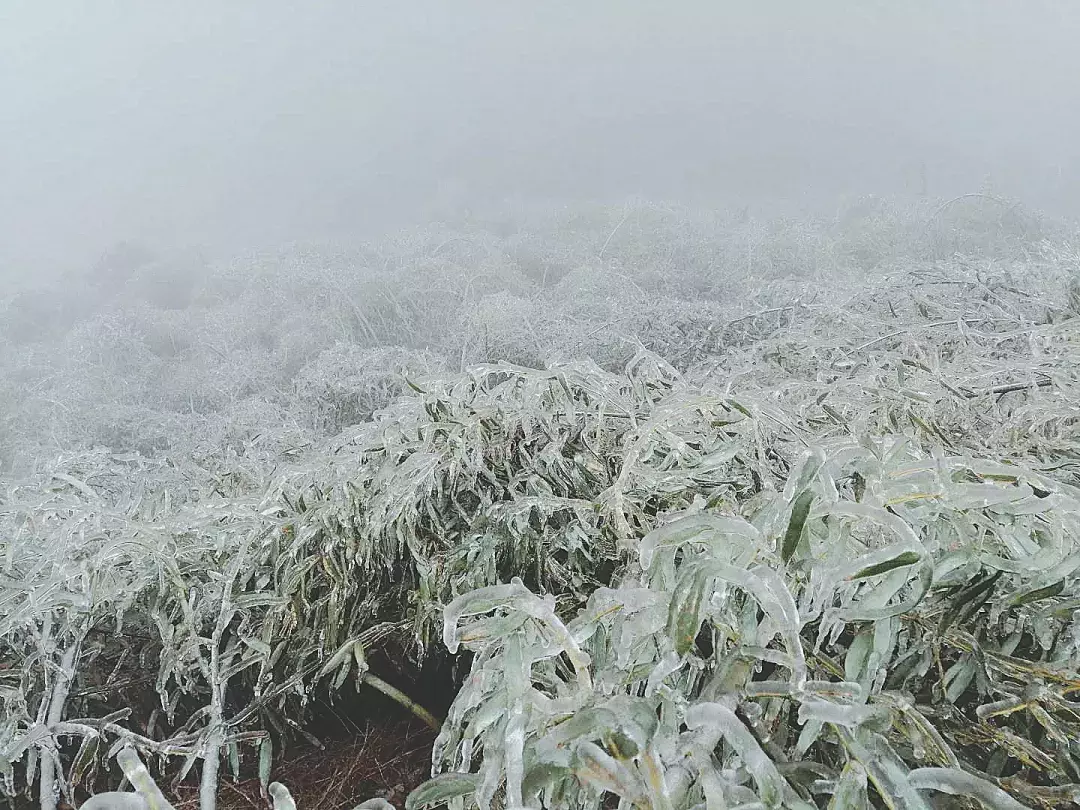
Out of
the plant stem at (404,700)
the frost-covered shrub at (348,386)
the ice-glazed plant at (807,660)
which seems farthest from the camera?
the frost-covered shrub at (348,386)

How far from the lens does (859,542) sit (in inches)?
11.8

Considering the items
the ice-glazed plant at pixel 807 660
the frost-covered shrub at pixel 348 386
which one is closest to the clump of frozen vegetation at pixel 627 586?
the ice-glazed plant at pixel 807 660

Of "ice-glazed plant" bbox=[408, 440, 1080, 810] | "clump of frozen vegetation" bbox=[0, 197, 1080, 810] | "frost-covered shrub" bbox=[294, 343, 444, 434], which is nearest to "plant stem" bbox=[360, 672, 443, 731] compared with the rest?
"clump of frozen vegetation" bbox=[0, 197, 1080, 810]

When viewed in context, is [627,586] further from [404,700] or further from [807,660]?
[404,700]

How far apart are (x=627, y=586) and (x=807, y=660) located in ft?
0.32

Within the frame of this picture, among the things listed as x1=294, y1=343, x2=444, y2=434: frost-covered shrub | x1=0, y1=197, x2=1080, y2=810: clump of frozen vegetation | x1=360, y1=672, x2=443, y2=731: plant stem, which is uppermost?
x1=0, y1=197, x2=1080, y2=810: clump of frozen vegetation

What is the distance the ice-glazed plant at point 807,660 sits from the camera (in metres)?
0.20

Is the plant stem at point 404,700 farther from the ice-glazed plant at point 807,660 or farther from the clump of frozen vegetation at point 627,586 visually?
the ice-glazed plant at point 807,660

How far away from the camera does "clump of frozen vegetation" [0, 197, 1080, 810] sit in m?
0.22

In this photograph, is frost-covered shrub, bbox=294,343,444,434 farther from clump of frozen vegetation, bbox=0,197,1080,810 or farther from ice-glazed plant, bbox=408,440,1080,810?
ice-glazed plant, bbox=408,440,1080,810

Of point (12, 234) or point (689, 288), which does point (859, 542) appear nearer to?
point (689, 288)

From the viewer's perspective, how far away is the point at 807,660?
0.31 meters

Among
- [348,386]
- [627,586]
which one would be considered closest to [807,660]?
[627,586]

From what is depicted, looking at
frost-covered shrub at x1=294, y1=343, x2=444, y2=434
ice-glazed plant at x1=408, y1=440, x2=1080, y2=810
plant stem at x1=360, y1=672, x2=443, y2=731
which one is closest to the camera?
ice-glazed plant at x1=408, y1=440, x2=1080, y2=810
